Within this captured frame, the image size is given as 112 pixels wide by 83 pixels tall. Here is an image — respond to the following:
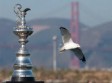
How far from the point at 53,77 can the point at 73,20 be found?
118 m

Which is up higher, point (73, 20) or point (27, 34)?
point (73, 20)

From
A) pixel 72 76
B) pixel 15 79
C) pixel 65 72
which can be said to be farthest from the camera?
pixel 65 72

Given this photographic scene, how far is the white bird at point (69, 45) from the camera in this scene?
9047 mm

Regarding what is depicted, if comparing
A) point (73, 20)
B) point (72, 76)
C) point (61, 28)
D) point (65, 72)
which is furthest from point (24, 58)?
point (73, 20)

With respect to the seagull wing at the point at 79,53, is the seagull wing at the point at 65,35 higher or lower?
higher

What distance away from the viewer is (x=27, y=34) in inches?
336

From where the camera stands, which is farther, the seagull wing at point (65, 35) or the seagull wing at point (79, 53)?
the seagull wing at point (65, 35)

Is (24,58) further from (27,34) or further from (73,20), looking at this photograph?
(73,20)

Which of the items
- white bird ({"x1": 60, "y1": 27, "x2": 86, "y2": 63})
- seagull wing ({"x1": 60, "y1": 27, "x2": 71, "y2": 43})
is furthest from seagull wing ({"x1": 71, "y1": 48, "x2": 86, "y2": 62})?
seagull wing ({"x1": 60, "y1": 27, "x2": 71, "y2": 43})

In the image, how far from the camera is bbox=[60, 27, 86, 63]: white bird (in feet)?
29.7

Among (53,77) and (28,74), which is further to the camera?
(53,77)

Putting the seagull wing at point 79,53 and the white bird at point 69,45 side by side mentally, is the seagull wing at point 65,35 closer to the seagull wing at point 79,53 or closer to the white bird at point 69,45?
the white bird at point 69,45

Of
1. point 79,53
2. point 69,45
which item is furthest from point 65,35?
point 79,53

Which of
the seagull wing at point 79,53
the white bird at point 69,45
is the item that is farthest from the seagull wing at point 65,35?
the seagull wing at point 79,53
